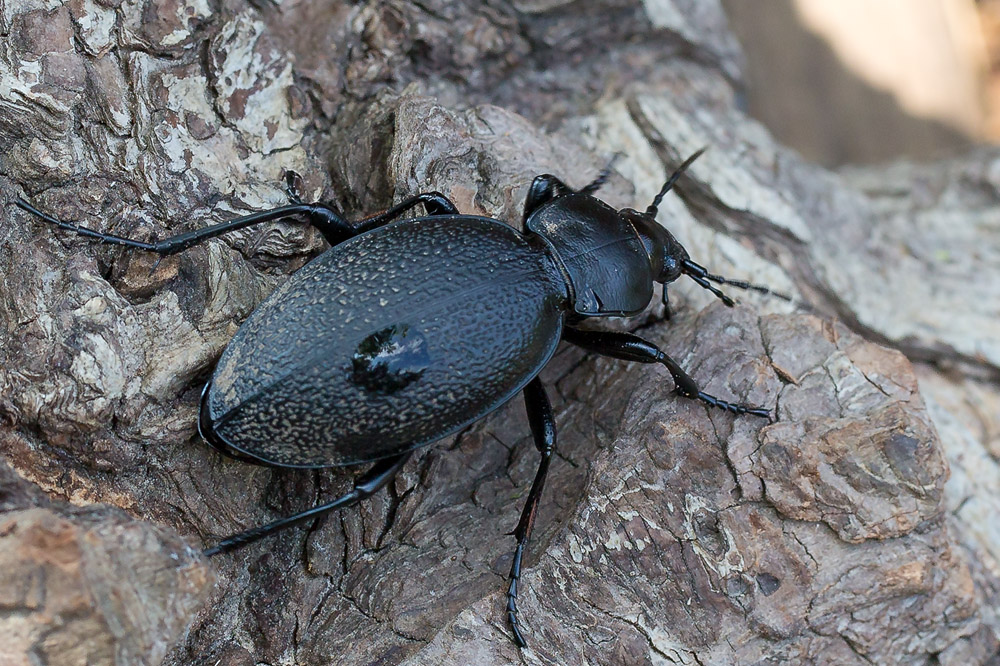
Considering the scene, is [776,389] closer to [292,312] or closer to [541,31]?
[292,312]

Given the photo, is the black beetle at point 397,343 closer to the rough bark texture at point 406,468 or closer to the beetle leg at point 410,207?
the beetle leg at point 410,207

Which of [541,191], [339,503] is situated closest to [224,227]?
[339,503]

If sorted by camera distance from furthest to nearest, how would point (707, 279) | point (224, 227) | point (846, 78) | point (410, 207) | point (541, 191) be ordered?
point (846, 78) < point (707, 279) < point (541, 191) < point (410, 207) < point (224, 227)

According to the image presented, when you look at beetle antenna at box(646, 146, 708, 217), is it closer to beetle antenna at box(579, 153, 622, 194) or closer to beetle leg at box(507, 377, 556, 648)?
beetle antenna at box(579, 153, 622, 194)

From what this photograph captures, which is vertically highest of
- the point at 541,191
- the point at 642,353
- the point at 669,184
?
the point at 541,191

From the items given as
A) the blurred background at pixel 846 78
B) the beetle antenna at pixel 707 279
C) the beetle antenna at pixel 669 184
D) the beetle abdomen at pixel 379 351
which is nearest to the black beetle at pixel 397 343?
the beetle abdomen at pixel 379 351

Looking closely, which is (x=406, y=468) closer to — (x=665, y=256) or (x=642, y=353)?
(x=642, y=353)
